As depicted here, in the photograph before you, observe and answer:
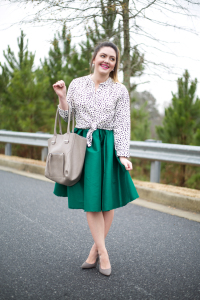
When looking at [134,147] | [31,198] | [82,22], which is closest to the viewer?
[31,198]

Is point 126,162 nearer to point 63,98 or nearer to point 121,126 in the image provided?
point 121,126

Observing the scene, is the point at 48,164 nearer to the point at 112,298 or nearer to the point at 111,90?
the point at 111,90

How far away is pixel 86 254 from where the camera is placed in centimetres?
270

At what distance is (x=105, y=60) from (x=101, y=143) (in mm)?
653

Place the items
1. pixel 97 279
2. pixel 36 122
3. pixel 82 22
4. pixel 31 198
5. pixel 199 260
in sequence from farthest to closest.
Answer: pixel 36 122
pixel 82 22
pixel 31 198
pixel 199 260
pixel 97 279

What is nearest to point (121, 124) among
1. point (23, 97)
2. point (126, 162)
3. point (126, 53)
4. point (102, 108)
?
point (102, 108)

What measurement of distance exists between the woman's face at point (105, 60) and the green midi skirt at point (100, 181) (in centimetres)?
48

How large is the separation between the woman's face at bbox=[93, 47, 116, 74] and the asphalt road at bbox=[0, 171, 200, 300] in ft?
5.17

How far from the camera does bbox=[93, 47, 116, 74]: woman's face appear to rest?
2426mm

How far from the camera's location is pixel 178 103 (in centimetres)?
814

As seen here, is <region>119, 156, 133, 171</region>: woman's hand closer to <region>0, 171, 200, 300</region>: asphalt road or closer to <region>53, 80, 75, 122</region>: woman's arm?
<region>53, 80, 75, 122</region>: woman's arm

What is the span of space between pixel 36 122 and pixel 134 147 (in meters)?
5.59

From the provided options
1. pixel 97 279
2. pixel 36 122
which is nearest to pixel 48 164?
pixel 97 279

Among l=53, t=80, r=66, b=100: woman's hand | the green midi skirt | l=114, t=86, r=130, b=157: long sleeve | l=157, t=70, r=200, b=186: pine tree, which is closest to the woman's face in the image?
l=114, t=86, r=130, b=157: long sleeve
